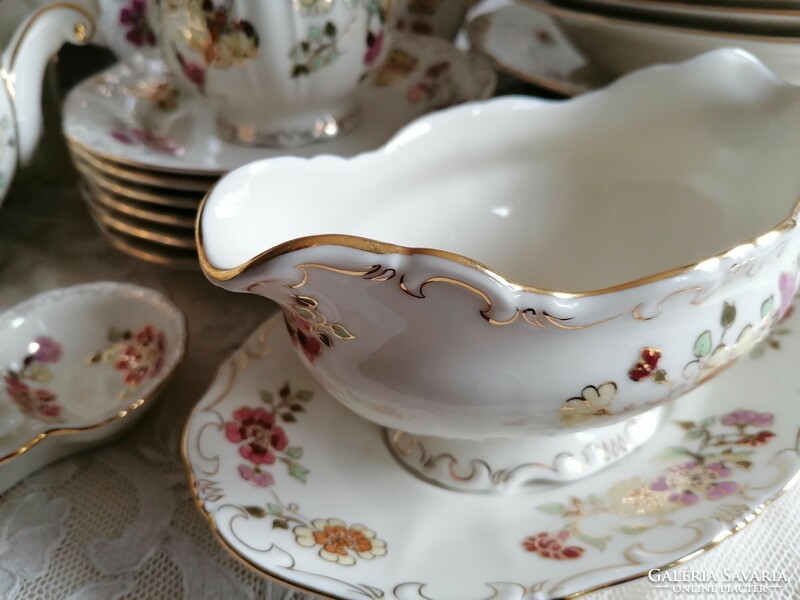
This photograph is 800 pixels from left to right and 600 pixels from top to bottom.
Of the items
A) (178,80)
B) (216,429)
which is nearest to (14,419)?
(216,429)

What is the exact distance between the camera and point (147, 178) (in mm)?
511

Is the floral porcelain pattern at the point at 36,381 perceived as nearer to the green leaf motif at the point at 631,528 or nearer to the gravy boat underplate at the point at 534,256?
the gravy boat underplate at the point at 534,256

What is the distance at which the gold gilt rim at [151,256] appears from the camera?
0.53 meters

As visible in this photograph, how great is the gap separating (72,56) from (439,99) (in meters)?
0.36

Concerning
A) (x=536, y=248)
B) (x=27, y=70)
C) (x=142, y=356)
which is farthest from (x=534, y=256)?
(x=27, y=70)

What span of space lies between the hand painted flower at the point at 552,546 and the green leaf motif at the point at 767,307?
0.14 meters

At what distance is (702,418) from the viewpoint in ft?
1.31

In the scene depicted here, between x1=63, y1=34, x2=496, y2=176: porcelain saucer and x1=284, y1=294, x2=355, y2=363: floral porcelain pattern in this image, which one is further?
x1=63, y1=34, x2=496, y2=176: porcelain saucer

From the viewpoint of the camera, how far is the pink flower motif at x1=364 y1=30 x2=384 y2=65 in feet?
1.77

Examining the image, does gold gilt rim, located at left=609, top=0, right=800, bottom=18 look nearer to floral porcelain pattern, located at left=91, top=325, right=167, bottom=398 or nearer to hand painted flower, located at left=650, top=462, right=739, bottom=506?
hand painted flower, located at left=650, top=462, right=739, bottom=506

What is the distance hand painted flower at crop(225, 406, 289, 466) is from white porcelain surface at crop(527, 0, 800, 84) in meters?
0.35

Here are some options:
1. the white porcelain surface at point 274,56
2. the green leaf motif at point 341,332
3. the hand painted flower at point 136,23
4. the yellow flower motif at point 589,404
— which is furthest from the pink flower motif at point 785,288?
the hand painted flower at point 136,23

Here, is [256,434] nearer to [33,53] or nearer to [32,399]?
[32,399]

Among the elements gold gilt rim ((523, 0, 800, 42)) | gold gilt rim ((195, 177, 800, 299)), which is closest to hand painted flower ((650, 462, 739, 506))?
gold gilt rim ((195, 177, 800, 299))
